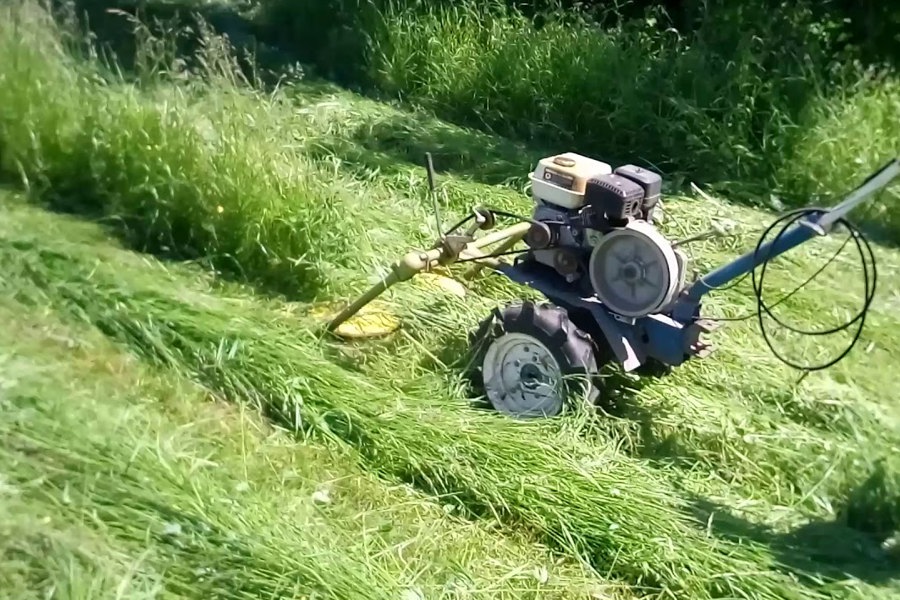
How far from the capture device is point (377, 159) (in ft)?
21.3

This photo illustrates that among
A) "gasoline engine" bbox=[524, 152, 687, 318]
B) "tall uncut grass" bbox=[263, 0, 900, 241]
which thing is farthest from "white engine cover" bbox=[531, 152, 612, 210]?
"tall uncut grass" bbox=[263, 0, 900, 241]

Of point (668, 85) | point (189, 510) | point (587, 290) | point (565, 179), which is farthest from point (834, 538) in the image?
point (668, 85)

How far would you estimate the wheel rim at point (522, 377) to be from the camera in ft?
13.1

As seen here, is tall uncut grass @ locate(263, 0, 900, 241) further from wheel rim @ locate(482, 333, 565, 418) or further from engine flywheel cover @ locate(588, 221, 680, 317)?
wheel rim @ locate(482, 333, 565, 418)

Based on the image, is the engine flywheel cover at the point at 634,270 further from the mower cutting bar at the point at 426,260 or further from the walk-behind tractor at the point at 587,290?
the mower cutting bar at the point at 426,260

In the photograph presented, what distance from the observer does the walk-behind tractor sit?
3.90m

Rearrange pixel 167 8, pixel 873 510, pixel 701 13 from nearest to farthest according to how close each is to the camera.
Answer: pixel 873 510, pixel 701 13, pixel 167 8

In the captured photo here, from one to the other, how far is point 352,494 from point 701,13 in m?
5.30

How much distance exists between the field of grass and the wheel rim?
113 millimetres

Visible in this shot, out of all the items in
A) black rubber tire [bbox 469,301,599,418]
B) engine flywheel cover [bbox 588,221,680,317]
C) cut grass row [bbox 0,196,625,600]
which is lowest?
cut grass row [bbox 0,196,625,600]

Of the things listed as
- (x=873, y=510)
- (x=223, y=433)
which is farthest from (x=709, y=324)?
(x=223, y=433)

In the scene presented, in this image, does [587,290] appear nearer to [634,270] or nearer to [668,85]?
[634,270]

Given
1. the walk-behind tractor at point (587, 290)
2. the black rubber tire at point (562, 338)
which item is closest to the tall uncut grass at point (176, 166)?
the walk-behind tractor at point (587, 290)

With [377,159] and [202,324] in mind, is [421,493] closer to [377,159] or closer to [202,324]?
[202,324]
